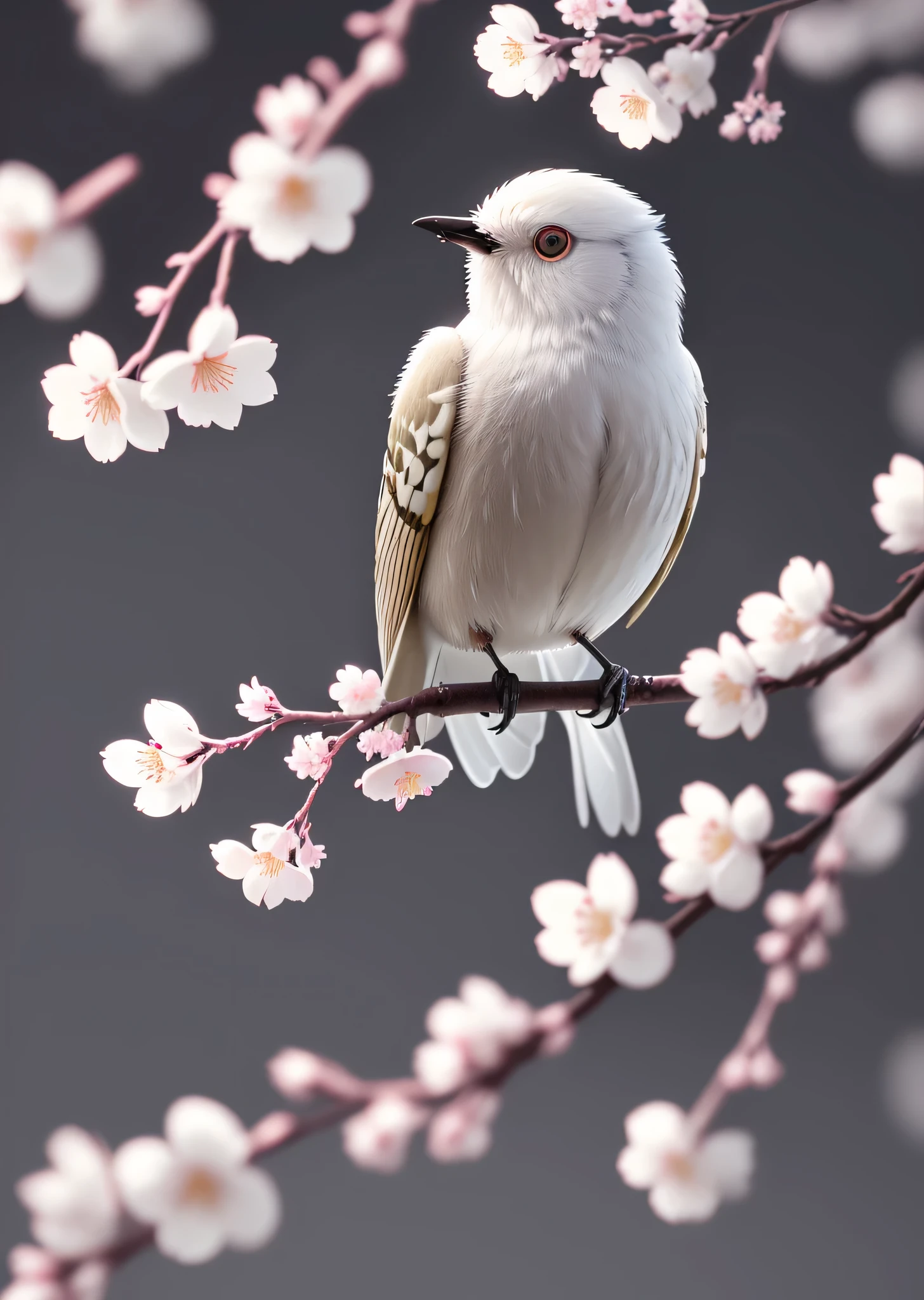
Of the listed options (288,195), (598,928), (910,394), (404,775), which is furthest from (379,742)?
(910,394)

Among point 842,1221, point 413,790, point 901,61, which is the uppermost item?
point 901,61

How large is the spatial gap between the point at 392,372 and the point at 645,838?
40 centimetres

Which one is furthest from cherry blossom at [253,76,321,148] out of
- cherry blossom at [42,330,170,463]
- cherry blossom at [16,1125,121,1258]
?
cherry blossom at [16,1125,121,1258]

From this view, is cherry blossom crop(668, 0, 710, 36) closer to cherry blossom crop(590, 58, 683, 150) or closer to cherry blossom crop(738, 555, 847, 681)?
cherry blossom crop(590, 58, 683, 150)

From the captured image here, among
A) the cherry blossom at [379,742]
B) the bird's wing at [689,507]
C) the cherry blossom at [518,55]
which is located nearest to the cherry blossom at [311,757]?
the cherry blossom at [379,742]

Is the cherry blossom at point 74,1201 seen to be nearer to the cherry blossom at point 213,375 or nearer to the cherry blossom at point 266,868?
the cherry blossom at point 266,868

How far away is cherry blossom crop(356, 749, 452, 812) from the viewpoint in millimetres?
458

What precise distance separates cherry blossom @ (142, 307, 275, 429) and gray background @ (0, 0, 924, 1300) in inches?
11.7

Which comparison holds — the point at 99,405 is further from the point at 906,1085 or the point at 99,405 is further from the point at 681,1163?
the point at 906,1085

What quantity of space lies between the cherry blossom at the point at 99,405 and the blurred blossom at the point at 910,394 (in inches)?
22.3

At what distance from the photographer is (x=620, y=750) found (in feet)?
2.05

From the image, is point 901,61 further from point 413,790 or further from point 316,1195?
point 316,1195

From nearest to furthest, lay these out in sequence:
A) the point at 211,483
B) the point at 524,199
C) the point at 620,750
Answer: the point at 524,199 < the point at 620,750 < the point at 211,483

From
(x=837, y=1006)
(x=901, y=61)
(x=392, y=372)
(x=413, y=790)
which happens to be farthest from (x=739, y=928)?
(x=901, y=61)
